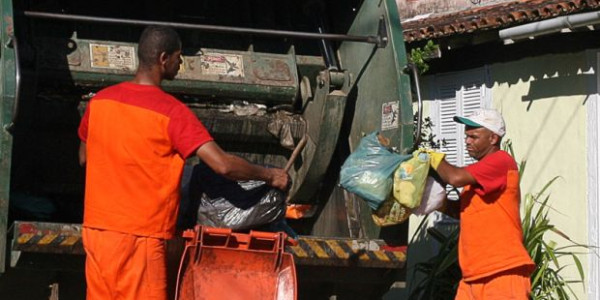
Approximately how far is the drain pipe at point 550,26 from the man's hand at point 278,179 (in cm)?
336

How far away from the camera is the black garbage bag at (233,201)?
543 centimetres

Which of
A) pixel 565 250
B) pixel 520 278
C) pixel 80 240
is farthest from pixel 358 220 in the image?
pixel 565 250

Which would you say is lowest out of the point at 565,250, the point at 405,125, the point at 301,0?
the point at 565,250

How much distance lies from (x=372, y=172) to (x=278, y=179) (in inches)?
21.8

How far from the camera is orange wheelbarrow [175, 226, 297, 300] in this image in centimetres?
496

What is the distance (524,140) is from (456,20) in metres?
1.13

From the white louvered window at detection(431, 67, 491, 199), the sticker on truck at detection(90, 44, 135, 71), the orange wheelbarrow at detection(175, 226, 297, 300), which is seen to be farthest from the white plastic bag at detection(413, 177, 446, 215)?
the white louvered window at detection(431, 67, 491, 199)

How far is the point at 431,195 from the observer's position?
546 cm

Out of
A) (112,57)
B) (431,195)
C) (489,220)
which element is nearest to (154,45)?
(431,195)

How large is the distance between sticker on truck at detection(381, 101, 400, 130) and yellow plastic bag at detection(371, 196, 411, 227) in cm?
56

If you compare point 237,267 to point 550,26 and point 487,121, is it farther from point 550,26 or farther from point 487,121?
point 550,26

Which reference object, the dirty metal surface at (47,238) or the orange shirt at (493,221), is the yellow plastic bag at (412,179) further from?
the dirty metal surface at (47,238)

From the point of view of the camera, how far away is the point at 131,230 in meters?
4.58

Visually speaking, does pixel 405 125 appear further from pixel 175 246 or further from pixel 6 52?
pixel 6 52
